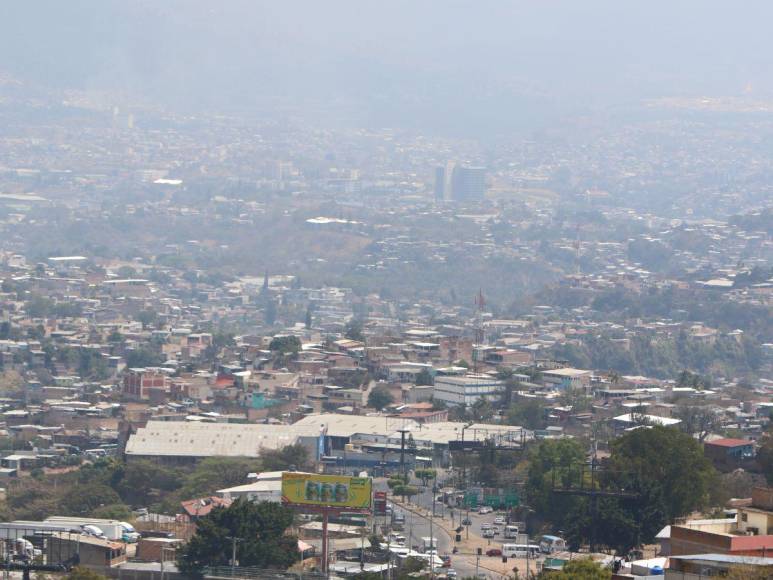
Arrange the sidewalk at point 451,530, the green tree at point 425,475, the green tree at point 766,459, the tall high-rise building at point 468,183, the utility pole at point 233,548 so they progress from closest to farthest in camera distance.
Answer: the utility pole at point 233,548 → the sidewalk at point 451,530 → the green tree at point 766,459 → the green tree at point 425,475 → the tall high-rise building at point 468,183

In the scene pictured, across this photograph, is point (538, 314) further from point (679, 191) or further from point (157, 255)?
point (679, 191)

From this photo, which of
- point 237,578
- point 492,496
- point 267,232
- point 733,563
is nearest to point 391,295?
point 267,232

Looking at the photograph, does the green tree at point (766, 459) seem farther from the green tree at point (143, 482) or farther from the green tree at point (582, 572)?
the green tree at point (143, 482)

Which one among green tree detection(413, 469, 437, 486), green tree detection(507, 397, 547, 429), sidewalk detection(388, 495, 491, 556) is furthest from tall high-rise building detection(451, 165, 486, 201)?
sidewalk detection(388, 495, 491, 556)

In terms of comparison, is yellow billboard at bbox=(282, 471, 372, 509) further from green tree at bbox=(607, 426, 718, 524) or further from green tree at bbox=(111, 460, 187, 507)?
green tree at bbox=(111, 460, 187, 507)

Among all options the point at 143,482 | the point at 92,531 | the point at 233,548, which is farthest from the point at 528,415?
the point at 233,548

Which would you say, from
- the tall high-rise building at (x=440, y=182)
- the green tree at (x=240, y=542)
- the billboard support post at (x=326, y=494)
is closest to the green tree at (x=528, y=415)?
the billboard support post at (x=326, y=494)

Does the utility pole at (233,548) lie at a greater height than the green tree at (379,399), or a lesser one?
greater
